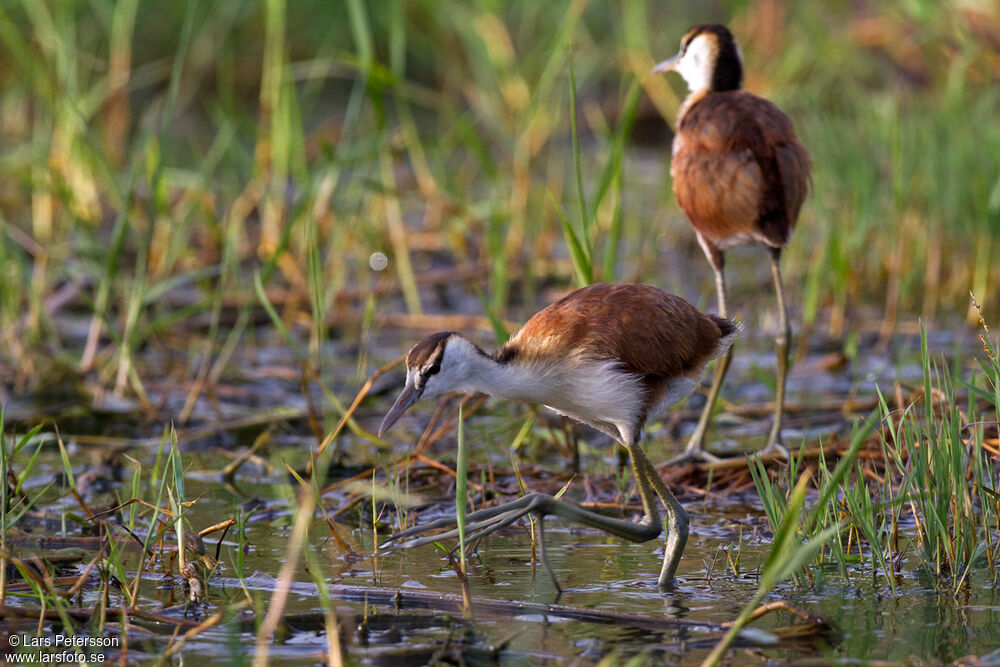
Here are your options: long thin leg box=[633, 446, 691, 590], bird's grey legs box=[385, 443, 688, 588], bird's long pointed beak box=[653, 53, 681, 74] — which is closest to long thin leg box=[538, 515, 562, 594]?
bird's grey legs box=[385, 443, 688, 588]

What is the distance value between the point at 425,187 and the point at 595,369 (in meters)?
4.32

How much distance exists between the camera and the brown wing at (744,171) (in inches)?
198

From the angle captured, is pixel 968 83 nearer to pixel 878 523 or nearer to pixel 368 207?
pixel 368 207

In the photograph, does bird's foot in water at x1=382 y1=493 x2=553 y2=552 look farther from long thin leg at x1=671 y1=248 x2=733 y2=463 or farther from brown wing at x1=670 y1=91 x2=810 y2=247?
brown wing at x1=670 y1=91 x2=810 y2=247

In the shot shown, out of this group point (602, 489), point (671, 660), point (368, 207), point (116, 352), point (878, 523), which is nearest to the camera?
point (671, 660)

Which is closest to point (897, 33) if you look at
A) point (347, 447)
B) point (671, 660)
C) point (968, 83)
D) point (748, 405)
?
point (968, 83)

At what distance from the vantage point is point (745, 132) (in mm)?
5070

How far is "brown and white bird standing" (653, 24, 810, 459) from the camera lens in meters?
5.05

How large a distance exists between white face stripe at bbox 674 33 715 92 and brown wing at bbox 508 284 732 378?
1.76m

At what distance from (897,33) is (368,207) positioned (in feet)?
15.9

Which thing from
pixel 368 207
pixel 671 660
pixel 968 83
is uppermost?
pixel 968 83

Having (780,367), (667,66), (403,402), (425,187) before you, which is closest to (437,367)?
(403,402)

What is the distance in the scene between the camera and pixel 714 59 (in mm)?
5523

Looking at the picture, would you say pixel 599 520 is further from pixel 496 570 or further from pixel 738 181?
pixel 738 181
